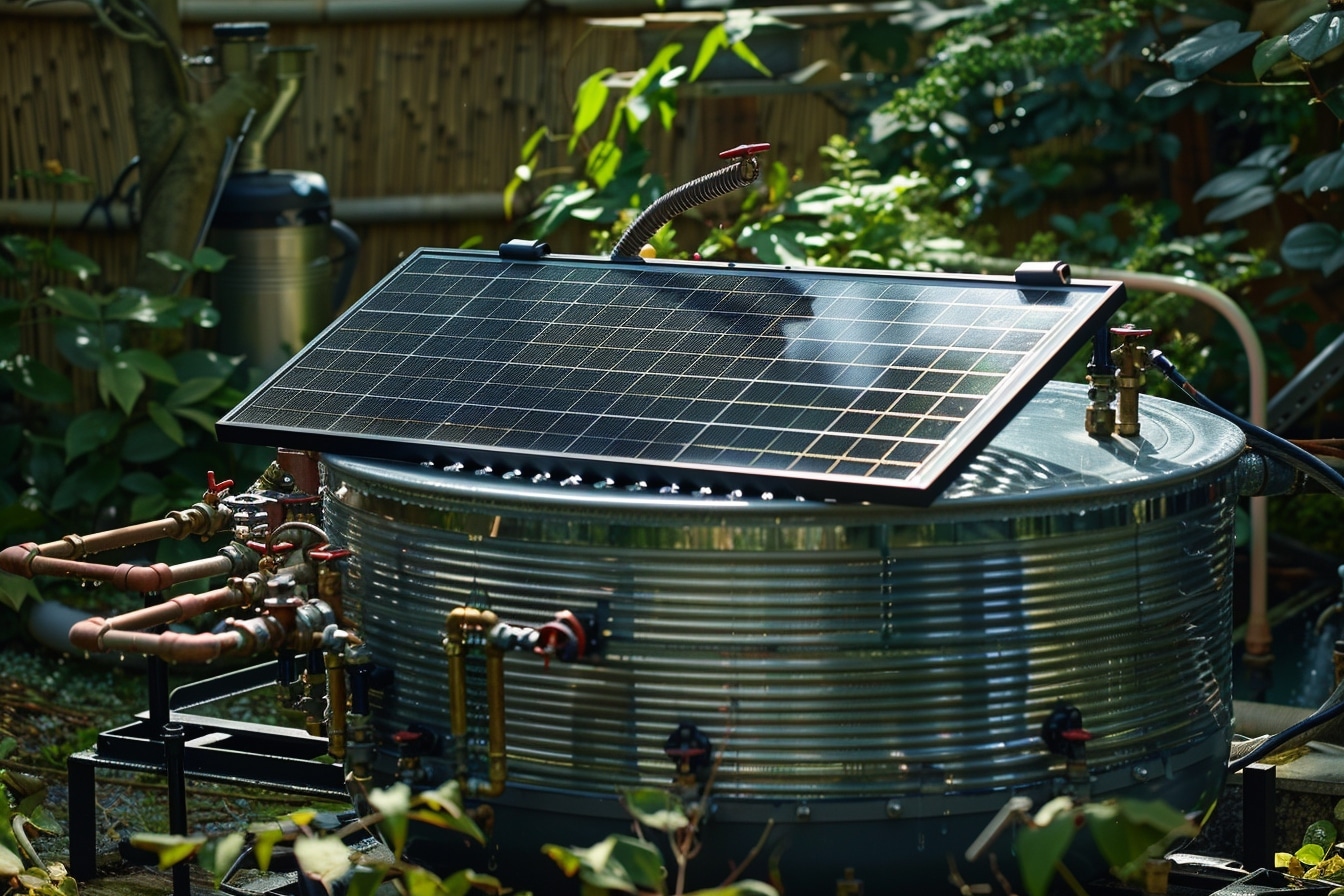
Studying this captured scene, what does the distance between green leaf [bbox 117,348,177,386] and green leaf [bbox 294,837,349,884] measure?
4.15 m

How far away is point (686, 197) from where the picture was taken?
13.2 ft

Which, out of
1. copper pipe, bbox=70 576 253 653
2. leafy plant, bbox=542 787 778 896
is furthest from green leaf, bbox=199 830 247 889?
copper pipe, bbox=70 576 253 653

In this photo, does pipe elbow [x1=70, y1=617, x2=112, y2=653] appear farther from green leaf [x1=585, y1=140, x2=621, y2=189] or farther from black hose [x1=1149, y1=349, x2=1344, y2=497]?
green leaf [x1=585, y1=140, x2=621, y2=189]

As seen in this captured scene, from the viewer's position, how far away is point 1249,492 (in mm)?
3979

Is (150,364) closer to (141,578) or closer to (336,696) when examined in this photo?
(141,578)

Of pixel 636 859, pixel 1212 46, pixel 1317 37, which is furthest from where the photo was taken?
pixel 1212 46

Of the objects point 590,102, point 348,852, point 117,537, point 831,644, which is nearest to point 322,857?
point 348,852

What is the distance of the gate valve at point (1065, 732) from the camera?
126 inches

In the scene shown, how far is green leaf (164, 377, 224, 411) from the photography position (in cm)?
679

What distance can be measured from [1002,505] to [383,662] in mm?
1240

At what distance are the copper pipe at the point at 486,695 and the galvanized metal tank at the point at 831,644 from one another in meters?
0.06

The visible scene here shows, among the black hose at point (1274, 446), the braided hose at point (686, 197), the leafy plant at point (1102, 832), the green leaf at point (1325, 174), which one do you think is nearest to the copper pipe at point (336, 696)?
the braided hose at point (686, 197)

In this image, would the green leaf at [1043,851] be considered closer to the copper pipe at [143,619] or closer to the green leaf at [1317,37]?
the copper pipe at [143,619]

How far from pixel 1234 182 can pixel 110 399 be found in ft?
14.5
